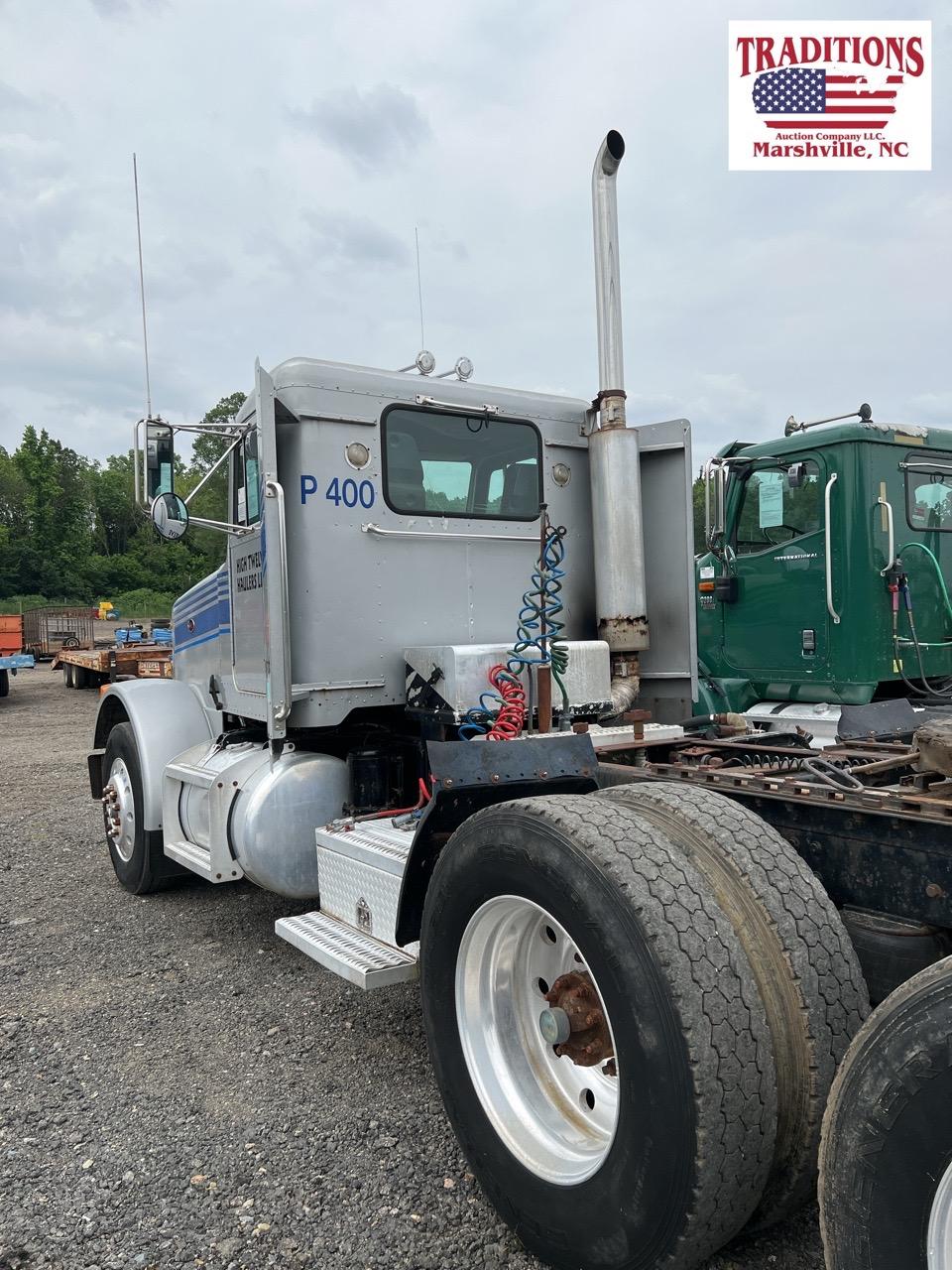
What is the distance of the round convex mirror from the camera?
4652 mm

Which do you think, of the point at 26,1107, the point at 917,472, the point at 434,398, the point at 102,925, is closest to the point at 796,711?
the point at 917,472

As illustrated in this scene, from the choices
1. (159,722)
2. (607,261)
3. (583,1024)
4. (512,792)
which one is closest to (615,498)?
(607,261)

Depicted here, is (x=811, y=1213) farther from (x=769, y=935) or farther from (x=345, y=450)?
(x=345, y=450)

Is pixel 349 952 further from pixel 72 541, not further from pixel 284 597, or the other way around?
pixel 72 541

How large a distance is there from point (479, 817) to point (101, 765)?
4583 millimetres

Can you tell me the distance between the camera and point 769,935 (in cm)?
216

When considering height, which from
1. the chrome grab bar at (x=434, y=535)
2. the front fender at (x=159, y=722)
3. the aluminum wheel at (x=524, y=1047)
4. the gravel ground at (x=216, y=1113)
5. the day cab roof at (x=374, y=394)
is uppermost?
the day cab roof at (x=374, y=394)

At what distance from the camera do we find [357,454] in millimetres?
4543

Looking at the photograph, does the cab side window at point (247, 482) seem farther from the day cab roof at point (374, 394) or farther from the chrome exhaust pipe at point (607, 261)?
the chrome exhaust pipe at point (607, 261)

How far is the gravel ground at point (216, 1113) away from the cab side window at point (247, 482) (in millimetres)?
2249

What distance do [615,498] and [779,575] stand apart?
286 cm

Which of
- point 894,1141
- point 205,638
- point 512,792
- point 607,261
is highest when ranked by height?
point 607,261

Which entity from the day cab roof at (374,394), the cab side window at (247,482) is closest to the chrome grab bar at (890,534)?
the day cab roof at (374,394)

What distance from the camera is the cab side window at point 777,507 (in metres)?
6.93
